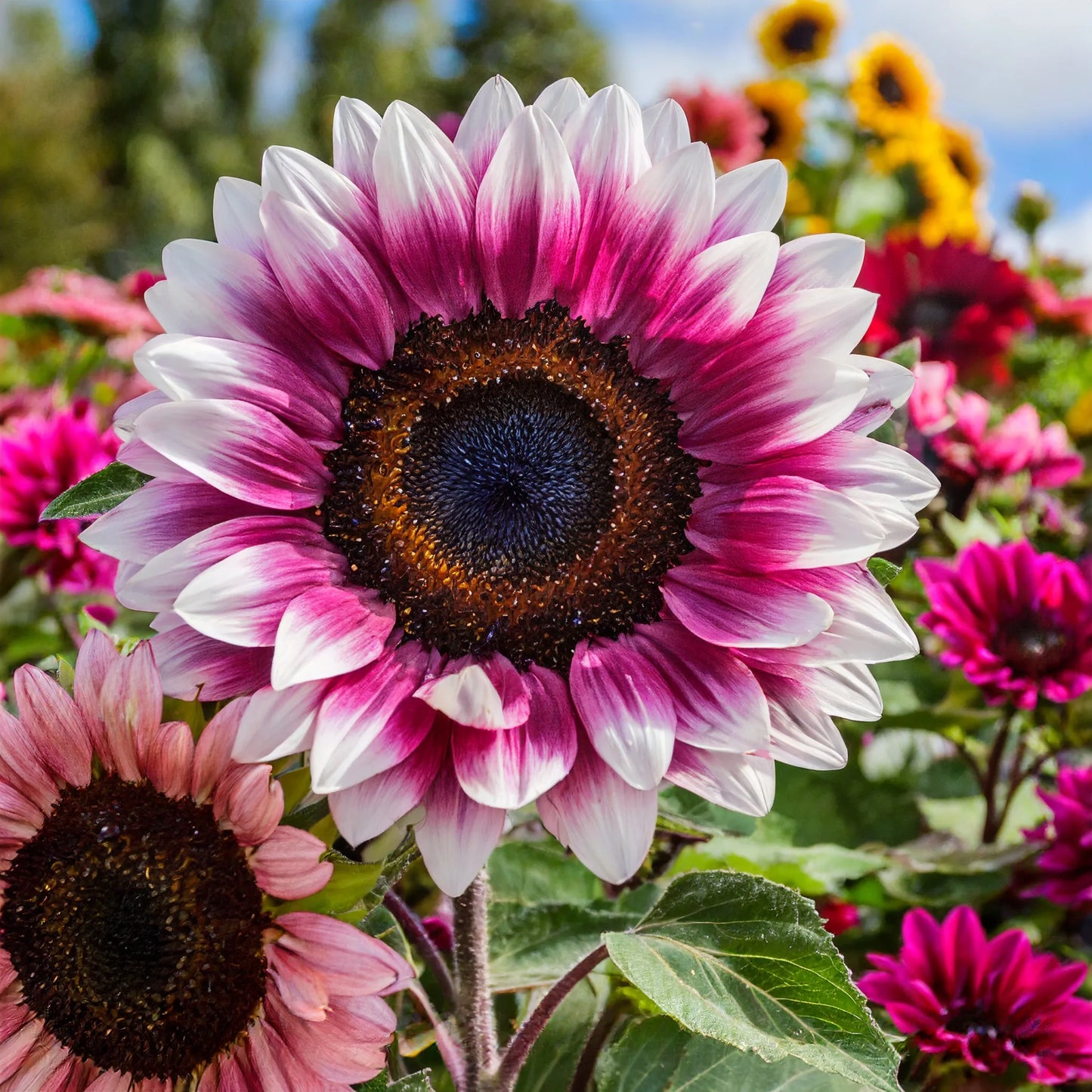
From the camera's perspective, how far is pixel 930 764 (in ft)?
3.82

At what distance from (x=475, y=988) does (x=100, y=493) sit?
0.33 m

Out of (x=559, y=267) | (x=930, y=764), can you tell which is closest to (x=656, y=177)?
(x=559, y=267)

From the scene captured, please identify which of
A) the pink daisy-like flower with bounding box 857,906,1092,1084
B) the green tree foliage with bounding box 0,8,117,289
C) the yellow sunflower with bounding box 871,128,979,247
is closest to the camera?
the pink daisy-like flower with bounding box 857,906,1092,1084

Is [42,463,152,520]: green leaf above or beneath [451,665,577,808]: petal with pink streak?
above

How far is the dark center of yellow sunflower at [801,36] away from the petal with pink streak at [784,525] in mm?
2941

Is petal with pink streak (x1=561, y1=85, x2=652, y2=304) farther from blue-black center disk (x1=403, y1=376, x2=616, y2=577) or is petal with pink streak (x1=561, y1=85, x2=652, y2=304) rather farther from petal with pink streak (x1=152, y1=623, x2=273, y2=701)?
petal with pink streak (x1=152, y1=623, x2=273, y2=701)

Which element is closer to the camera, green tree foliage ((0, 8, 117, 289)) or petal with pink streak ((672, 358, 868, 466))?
petal with pink streak ((672, 358, 868, 466))

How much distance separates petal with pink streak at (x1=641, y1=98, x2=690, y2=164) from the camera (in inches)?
24.3

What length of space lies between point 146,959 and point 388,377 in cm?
32

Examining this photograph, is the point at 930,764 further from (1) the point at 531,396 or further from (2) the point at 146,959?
(2) the point at 146,959

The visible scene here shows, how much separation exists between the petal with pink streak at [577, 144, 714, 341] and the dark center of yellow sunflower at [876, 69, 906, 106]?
253cm

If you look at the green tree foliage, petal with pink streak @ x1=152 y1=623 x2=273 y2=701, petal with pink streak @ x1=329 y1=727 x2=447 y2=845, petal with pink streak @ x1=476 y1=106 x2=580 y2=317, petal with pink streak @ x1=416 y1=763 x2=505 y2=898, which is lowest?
the green tree foliage

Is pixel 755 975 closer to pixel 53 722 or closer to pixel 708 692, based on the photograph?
pixel 708 692

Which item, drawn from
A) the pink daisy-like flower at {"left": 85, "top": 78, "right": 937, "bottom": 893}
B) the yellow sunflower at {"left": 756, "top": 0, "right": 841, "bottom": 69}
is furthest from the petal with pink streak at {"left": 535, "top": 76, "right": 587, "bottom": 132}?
the yellow sunflower at {"left": 756, "top": 0, "right": 841, "bottom": 69}
